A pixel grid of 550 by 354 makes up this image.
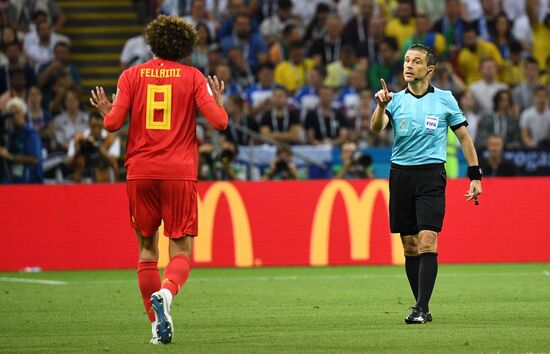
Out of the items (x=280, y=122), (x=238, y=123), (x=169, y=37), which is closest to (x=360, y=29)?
(x=280, y=122)

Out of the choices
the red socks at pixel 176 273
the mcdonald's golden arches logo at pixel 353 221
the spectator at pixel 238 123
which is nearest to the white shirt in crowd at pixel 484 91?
the spectator at pixel 238 123

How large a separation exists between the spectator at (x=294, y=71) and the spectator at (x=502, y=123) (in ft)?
11.5

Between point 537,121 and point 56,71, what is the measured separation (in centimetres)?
850

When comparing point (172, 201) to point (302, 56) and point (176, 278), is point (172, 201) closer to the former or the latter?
point (176, 278)

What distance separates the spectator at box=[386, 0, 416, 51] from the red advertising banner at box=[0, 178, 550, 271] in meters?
5.93

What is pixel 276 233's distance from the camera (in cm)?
1878

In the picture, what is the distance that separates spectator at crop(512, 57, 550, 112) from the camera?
22906 millimetres

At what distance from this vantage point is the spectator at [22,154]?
64.8 feet

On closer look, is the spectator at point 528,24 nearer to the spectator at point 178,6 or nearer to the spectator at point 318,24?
the spectator at point 318,24

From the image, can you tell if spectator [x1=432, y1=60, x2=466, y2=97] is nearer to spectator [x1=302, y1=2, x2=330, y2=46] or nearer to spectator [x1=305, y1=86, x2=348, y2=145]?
spectator [x1=305, y1=86, x2=348, y2=145]

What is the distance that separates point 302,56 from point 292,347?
15136mm

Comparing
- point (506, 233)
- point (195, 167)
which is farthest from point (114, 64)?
point (195, 167)

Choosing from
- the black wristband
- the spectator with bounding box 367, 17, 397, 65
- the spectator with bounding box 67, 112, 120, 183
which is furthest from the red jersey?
the spectator with bounding box 367, 17, 397, 65

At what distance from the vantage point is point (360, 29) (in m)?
24.2
